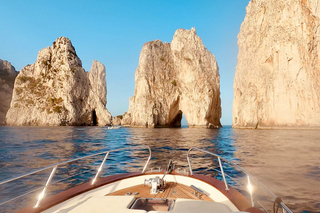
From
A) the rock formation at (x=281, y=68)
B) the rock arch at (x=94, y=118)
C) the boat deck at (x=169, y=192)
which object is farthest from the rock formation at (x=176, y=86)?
the boat deck at (x=169, y=192)

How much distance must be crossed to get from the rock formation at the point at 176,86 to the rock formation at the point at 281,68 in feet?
36.2

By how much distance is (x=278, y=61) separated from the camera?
52969 millimetres

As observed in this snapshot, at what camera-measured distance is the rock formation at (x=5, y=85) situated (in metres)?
105

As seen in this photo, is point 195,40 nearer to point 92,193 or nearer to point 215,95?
point 215,95

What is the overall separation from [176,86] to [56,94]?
55.3 meters

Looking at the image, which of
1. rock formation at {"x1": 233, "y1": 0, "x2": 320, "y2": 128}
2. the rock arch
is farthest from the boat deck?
the rock arch

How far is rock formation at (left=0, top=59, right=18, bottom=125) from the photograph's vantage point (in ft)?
344

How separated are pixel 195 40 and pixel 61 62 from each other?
63365 mm

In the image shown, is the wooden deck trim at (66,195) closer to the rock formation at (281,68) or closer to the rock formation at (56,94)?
the rock formation at (281,68)

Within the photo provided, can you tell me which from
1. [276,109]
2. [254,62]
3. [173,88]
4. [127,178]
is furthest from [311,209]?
[173,88]

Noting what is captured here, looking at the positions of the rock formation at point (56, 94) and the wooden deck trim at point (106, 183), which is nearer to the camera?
the wooden deck trim at point (106, 183)

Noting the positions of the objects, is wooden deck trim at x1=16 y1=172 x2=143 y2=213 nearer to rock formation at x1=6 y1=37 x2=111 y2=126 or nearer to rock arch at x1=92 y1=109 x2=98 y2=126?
rock formation at x1=6 y1=37 x2=111 y2=126

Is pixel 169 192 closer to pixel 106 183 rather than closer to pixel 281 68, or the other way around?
pixel 106 183

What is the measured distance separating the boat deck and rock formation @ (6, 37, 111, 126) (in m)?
85.0
